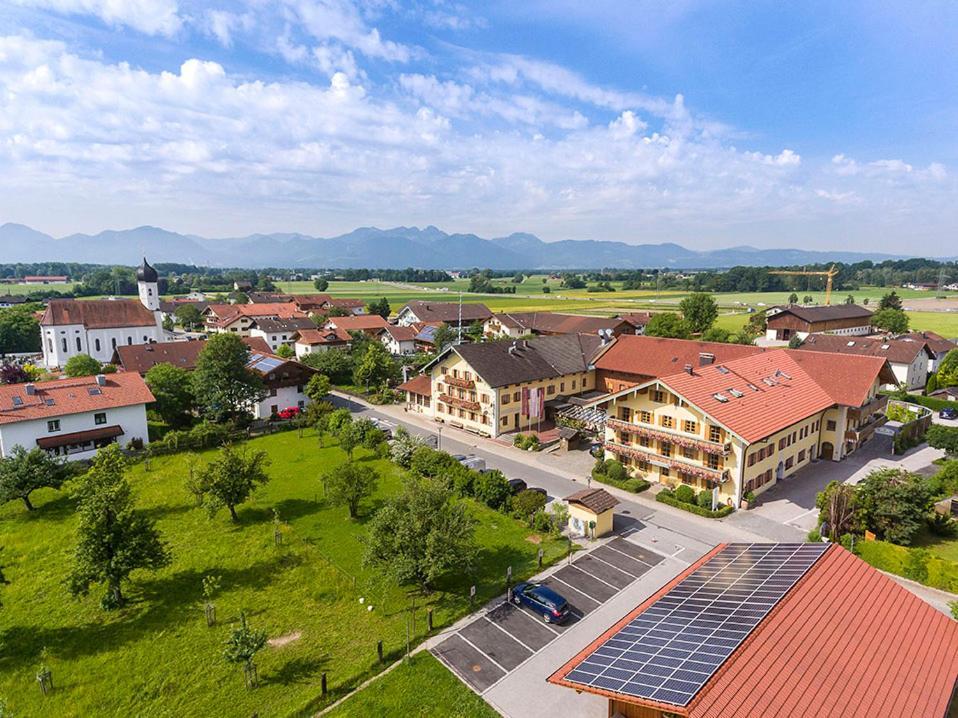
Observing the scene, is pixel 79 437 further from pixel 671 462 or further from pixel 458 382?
pixel 671 462

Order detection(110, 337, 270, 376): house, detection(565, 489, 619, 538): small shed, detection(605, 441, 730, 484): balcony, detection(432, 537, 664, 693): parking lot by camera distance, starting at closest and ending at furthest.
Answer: detection(432, 537, 664, 693): parking lot < detection(565, 489, 619, 538): small shed < detection(605, 441, 730, 484): balcony < detection(110, 337, 270, 376): house

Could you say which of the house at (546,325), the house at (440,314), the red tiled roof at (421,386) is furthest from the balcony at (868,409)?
the house at (440,314)

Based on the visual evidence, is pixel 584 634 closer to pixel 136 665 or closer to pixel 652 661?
pixel 652 661

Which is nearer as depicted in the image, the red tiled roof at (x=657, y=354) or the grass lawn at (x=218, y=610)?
the grass lawn at (x=218, y=610)

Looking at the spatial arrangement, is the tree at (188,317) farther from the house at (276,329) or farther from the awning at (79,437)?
the awning at (79,437)

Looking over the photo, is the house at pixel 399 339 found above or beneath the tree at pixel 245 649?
above

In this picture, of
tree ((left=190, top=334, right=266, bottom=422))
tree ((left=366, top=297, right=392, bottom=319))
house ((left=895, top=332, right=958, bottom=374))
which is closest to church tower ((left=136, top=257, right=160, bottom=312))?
tree ((left=366, top=297, right=392, bottom=319))

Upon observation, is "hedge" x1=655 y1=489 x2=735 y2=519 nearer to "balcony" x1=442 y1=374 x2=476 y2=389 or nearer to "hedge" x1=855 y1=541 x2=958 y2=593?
"hedge" x1=855 y1=541 x2=958 y2=593
